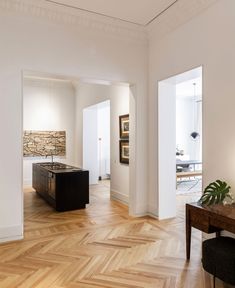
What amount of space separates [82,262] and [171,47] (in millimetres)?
3559

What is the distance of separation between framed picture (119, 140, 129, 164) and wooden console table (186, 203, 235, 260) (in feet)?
9.32

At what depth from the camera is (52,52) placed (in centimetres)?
403

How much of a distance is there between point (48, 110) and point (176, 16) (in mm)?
5882

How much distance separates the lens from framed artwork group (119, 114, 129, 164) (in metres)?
5.73

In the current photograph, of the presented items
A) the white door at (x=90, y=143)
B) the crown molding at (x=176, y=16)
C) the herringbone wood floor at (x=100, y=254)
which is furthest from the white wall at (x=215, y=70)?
the white door at (x=90, y=143)

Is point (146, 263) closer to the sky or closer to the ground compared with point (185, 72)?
closer to the ground

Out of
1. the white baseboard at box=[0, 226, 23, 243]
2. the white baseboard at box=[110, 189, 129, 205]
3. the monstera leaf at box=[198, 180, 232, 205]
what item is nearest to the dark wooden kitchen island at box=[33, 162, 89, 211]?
the white baseboard at box=[110, 189, 129, 205]

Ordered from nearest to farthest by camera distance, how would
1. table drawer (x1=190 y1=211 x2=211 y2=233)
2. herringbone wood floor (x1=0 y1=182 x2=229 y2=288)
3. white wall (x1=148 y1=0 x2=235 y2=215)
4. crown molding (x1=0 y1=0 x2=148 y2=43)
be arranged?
1. herringbone wood floor (x1=0 y1=182 x2=229 y2=288)
2. table drawer (x1=190 y1=211 x2=211 y2=233)
3. white wall (x1=148 y1=0 x2=235 y2=215)
4. crown molding (x1=0 y1=0 x2=148 y2=43)

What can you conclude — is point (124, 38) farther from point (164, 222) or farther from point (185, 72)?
point (164, 222)

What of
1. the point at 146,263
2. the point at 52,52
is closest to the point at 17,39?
the point at 52,52

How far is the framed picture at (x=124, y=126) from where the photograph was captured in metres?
5.73

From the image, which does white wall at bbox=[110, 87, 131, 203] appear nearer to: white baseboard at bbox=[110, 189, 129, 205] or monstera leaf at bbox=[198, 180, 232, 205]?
white baseboard at bbox=[110, 189, 129, 205]

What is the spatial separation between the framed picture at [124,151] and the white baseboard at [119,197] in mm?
799

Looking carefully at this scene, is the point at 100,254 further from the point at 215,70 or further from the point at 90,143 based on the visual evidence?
the point at 90,143
